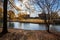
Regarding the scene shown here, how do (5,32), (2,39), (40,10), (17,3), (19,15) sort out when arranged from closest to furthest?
(2,39) → (5,32) → (40,10) → (17,3) → (19,15)

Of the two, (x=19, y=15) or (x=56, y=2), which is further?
(x=19, y=15)

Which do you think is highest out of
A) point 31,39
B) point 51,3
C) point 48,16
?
point 51,3

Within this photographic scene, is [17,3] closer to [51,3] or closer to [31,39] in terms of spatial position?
[51,3]

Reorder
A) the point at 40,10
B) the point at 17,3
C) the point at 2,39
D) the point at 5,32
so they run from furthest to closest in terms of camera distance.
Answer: the point at 17,3
the point at 40,10
the point at 5,32
the point at 2,39

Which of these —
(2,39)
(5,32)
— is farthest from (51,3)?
(2,39)

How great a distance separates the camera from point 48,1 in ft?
30.5

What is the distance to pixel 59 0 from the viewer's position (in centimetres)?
941

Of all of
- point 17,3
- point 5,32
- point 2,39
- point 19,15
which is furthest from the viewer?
point 19,15

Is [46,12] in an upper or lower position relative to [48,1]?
lower

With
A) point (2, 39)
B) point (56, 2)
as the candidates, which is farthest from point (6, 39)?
point (56, 2)

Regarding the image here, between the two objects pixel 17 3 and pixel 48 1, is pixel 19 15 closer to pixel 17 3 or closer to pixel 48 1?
pixel 17 3

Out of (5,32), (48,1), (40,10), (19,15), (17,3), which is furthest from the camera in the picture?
(19,15)

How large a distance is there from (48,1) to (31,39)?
3.85 meters

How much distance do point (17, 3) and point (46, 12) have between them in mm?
3050
